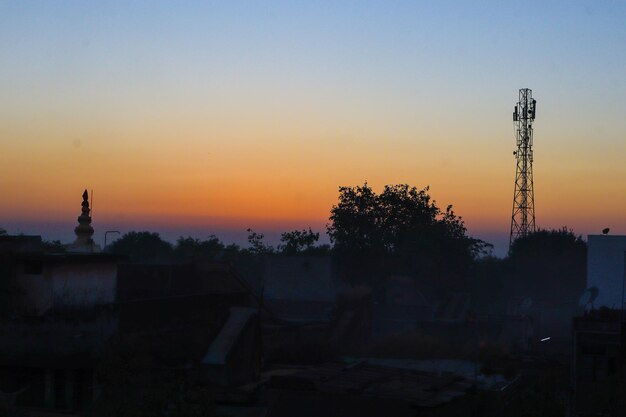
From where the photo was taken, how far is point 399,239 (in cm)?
6059

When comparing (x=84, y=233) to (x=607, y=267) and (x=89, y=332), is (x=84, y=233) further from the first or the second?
(x=607, y=267)

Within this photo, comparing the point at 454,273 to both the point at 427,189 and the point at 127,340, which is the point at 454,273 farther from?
the point at 127,340

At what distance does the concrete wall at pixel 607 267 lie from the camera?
32375mm

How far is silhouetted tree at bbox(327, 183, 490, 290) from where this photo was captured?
5838cm

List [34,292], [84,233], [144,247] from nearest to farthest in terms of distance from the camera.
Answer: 1. [34,292]
2. [84,233]
3. [144,247]

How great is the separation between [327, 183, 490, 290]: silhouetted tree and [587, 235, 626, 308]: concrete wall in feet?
82.3

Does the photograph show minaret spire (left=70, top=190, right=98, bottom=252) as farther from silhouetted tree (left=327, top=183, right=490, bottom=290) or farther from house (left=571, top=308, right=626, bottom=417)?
silhouetted tree (left=327, top=183, right=490, bottom=290)

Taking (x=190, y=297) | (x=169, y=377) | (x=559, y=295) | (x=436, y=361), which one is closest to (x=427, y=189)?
(x=559, y=295)

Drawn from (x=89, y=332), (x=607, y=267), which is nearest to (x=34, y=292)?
(x=89, y=332)

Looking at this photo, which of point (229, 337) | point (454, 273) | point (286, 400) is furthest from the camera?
point (454, 273)

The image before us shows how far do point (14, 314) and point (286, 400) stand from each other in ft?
31.2

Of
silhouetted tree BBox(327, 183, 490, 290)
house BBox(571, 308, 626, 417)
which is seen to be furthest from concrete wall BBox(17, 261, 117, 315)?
silhouetted tree BBox(327, 183, 490, 290)

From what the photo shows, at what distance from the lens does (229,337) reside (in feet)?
80.9

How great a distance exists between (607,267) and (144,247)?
48.7 m
